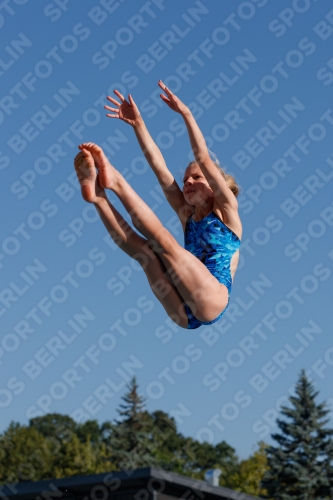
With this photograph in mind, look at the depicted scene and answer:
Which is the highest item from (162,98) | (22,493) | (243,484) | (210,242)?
(243,484)

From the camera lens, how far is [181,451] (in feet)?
220

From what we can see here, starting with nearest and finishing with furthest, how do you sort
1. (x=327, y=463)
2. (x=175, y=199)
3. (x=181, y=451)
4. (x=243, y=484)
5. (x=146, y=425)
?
(x=175, y=199)
(x=327, y=463)
(x=243, y=484)
(x=146, y=425)
(x=181, y=451)

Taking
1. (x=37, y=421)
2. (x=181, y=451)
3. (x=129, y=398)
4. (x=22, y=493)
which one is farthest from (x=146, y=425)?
(x=22, y=493)

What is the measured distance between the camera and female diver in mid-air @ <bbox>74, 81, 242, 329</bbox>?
5344 millimetres

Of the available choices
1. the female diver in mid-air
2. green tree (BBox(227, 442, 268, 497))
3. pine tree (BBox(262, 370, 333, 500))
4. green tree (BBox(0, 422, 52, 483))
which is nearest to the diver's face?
the female diver in mid-air

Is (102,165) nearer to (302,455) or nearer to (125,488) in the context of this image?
(125,488)

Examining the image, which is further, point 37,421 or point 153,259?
point 37,421

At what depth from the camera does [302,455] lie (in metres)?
36.8

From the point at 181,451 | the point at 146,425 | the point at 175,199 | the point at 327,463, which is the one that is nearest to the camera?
the point at 175,199

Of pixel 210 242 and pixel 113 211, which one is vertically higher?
pixel 210 242

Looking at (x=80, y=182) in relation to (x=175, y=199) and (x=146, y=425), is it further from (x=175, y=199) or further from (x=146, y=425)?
(x=146, y=425)

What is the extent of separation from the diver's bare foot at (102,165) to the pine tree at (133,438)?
43396mm

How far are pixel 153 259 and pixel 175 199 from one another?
3.54 feet

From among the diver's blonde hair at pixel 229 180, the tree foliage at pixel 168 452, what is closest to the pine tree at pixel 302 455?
the tree foliage at pixel 168 452
